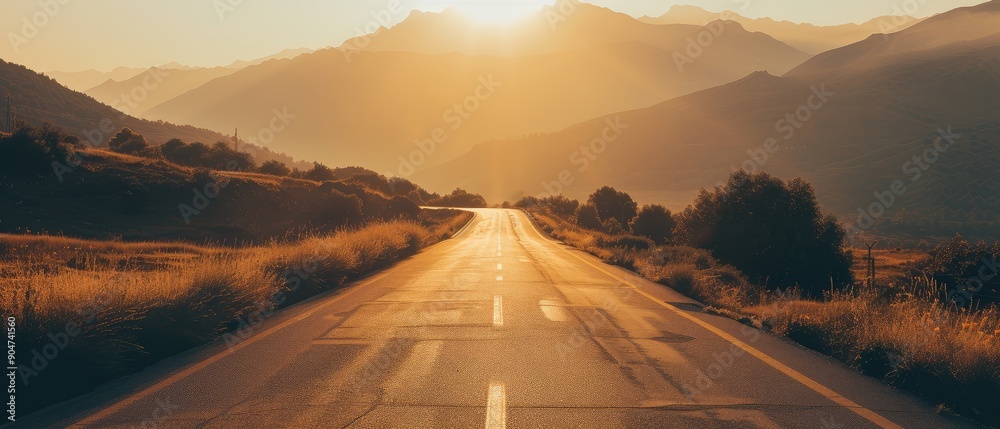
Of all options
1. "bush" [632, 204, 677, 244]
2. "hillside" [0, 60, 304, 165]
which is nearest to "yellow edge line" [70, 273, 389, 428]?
"bush" [632, 204, 677, 244]

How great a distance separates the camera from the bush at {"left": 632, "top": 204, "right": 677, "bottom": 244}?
7515 centimetres

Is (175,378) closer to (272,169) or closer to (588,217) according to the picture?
(272,169)

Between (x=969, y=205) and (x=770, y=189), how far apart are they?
110198mm

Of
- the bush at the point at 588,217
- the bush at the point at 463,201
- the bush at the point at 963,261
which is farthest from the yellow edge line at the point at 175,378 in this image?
the bush at the point at 463,201

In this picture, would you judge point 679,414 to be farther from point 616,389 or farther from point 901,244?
point 901,244

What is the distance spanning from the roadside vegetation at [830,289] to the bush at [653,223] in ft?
26.7

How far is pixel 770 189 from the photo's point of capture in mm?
40969

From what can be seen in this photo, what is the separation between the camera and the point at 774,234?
39375mm

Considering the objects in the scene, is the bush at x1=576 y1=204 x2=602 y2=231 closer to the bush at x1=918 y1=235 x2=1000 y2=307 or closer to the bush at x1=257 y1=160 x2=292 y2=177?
the bush at x1=257 y1=160 x2=292 y2=177

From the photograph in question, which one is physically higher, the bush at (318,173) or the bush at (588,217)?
the bush at (318,173)

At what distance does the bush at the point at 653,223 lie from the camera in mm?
75150

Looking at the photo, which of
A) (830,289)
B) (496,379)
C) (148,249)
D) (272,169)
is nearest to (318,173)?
(272,169)

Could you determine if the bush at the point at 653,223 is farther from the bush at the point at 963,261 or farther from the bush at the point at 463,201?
the bush at the point at 463,201

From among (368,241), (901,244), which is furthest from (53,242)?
(901,244)
